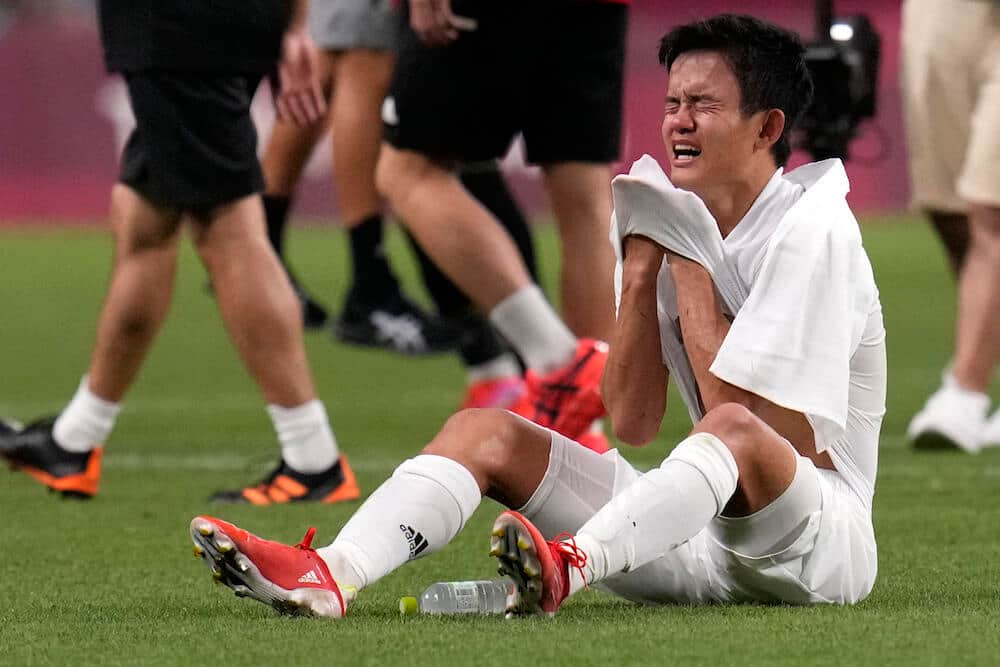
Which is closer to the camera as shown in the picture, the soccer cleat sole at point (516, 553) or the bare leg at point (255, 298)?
the soccer cleat sole at point (516, 553)

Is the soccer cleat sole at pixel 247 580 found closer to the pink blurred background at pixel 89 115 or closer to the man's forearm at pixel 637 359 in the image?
the man's forearm at pixel 637 359

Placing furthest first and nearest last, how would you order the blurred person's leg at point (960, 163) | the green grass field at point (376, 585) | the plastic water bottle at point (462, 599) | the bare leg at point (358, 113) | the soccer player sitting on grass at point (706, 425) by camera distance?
1. the bare leg at point (358, 113)
2. the blurred person's leg at point (960, 163)
3. the plastic water bottle at point (462, 599)
4. the soccer player sitting on grass at point (706, 425)
5. the green grass field at point (376, 585)

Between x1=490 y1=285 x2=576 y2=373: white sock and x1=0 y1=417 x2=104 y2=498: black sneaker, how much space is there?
983 mm

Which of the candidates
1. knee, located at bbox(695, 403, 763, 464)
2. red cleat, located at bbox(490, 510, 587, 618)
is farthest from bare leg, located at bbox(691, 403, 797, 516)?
red cleat, located at bbox(490, 510, 587, 618)

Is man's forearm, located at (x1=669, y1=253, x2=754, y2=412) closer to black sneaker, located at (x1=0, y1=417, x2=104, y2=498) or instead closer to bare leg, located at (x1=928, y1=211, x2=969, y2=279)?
black sneaker, located at (x1=0, y1=417, x2=104, y2=498)

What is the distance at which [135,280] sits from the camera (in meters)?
4.56

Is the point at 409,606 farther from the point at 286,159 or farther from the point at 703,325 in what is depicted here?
the point at 286,159

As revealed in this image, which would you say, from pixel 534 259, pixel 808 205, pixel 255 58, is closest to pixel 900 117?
pixel 534 259

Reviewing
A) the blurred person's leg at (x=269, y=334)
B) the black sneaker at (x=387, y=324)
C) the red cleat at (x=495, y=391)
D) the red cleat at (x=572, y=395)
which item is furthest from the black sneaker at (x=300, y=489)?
the black sneaker at (x=387, y=324)

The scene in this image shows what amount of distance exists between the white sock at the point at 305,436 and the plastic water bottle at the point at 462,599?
139cm

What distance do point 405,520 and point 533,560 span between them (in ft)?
0.93

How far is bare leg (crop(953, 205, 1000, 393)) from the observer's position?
216 inches

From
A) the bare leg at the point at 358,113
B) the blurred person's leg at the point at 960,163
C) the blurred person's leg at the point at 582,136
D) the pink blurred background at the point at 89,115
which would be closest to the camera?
the blurred person's leg at the point at 582,136

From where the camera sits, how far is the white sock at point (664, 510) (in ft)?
9.23
